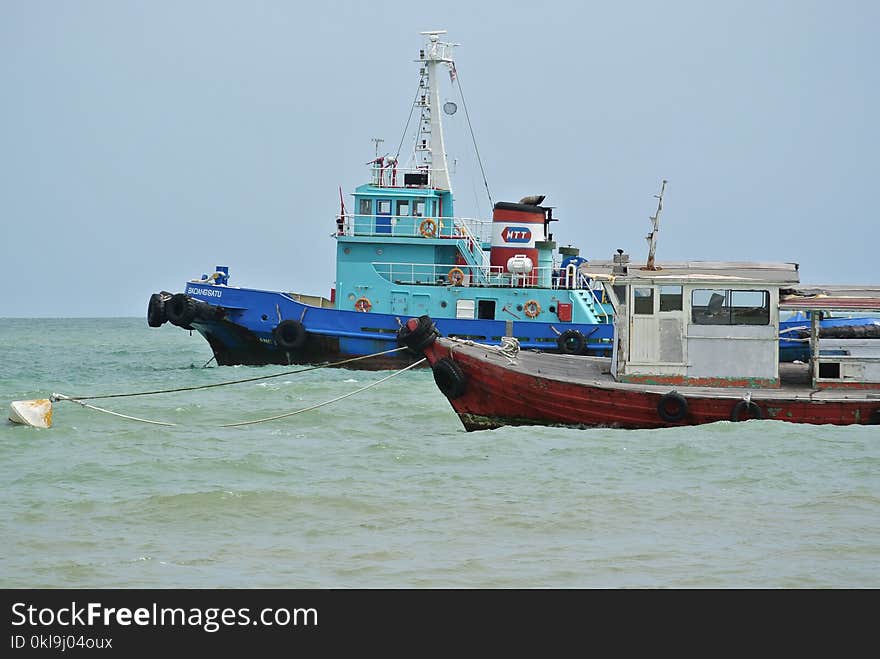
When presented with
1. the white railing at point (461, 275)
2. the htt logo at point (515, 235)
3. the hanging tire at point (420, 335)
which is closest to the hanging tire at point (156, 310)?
the white railing at point (461, 275)

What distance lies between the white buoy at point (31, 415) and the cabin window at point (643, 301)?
8604 millimetres

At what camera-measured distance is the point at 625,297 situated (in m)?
17.1

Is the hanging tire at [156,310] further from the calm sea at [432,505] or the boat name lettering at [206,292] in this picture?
the calm sea at [432,505]

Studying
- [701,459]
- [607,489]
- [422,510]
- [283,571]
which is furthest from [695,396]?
[283,571]

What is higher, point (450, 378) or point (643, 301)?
point (643, 301)

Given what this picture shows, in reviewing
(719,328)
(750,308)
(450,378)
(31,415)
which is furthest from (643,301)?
(31,415)

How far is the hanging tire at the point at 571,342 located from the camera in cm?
2838

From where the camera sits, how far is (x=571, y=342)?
28469mm

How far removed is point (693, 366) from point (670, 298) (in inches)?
36.6

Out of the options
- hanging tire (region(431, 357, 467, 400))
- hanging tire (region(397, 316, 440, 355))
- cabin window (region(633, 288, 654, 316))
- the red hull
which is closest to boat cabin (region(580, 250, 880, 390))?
cabin window (region(633, 288, 654, 316))

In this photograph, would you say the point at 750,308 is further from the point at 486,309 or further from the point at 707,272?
the point at 486,309

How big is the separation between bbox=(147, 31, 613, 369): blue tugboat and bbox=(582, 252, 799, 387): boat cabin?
11.3m

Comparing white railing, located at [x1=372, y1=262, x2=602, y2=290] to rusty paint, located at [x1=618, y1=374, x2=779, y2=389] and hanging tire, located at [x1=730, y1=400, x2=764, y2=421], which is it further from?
hanging tire, located at [x1=730, y1=400, x2=764, y2=421]
